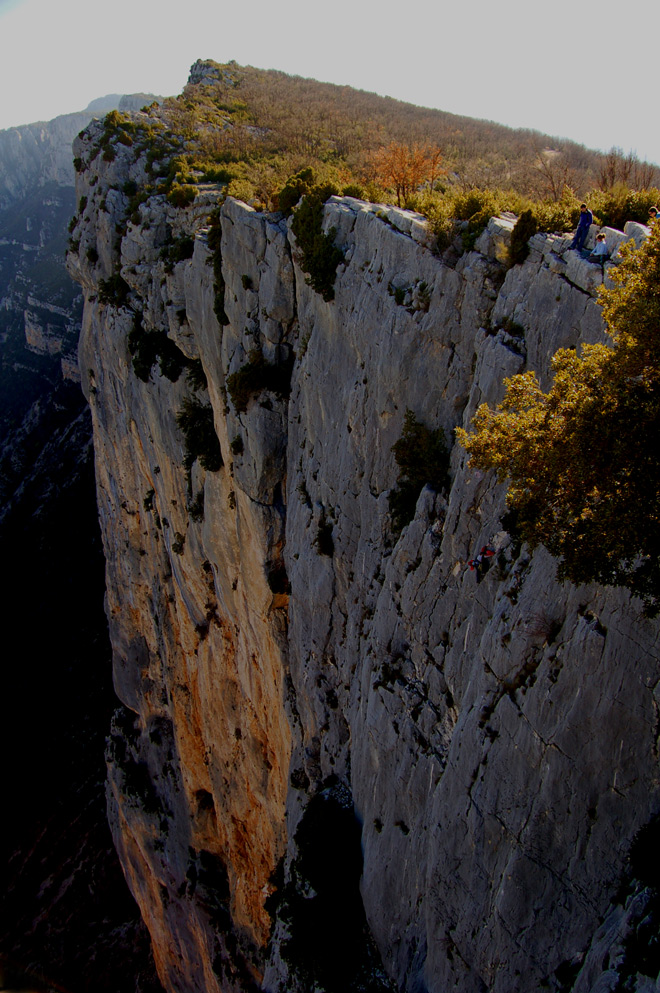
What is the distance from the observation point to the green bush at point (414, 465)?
1248 cm

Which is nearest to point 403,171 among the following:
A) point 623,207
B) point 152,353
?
point 623,207

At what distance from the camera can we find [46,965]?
3575 centimetres

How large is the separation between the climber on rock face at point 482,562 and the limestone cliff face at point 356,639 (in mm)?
229

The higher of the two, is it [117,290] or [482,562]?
[117,290]

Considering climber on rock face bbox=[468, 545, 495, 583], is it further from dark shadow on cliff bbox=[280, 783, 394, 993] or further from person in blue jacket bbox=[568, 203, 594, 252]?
dark shadow on cliff bbox=[280, 783, 394, 993]

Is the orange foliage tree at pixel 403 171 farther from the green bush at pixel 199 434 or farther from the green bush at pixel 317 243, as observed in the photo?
the green bush at pixel 199 434

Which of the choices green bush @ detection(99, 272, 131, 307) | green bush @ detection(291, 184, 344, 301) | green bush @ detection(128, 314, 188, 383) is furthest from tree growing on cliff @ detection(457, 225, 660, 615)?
green bush @ detection(99, 272, 131, 307)

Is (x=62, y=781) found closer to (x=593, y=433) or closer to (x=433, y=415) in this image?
(x=433, y=415)

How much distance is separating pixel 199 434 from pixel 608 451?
19.5m

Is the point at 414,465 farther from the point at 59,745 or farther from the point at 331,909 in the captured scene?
the point at 59,745

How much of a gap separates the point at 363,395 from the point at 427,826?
9.90m

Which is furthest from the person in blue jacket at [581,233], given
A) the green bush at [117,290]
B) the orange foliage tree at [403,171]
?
the green bush at [117,290]

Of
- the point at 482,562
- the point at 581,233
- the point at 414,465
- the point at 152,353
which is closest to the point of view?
the point at 581,233

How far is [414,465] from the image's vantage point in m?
13.2
